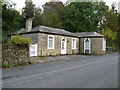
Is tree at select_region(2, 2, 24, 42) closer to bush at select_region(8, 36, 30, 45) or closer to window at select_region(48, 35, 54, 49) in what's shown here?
window at select_region(48, 35, 54, 49)

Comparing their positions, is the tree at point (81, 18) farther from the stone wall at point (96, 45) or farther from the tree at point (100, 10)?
the stone wall at point (96, 45)

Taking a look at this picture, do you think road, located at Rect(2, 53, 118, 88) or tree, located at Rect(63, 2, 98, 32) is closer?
road, located at Rect(2, 53, 118, 88)

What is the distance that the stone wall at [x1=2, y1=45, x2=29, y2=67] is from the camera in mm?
11166

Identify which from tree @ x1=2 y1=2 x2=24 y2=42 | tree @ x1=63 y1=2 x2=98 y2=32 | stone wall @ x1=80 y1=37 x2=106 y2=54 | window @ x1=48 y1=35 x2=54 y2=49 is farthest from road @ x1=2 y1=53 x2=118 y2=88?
tree @ x1=63 y1=2 x2=98 y2=32

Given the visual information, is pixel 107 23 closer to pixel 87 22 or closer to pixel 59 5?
pixel 87 22

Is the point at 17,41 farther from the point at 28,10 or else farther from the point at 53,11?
the point at 53,11

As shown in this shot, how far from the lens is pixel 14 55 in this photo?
11.9m

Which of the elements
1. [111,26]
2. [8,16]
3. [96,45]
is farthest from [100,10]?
[8,16]

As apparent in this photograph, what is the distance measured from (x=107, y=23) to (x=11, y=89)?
128ft

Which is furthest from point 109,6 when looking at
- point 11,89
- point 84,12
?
point 11,89

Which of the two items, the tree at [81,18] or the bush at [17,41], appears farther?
the tree at [81,18]

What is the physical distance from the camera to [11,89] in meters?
5.31

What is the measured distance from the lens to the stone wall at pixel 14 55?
11166 mm

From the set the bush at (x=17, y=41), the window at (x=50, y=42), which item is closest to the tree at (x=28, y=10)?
the window at (x=50, y=42)
